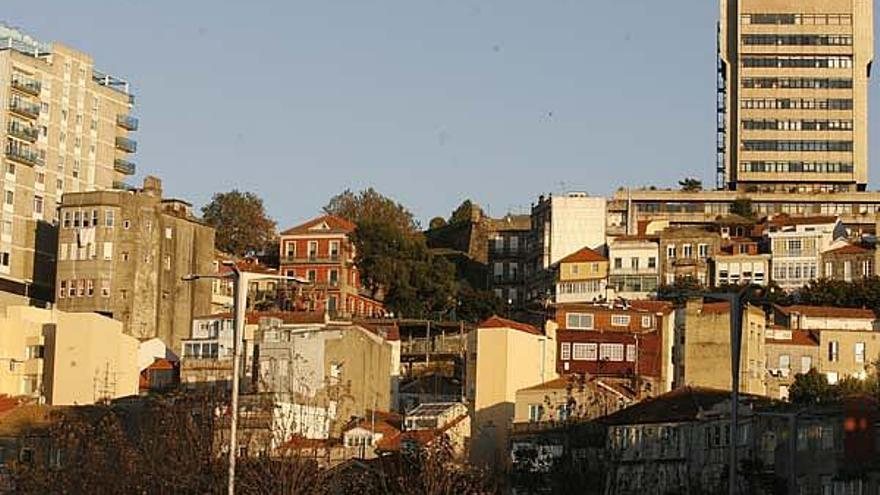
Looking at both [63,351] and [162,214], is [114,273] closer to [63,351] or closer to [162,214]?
[162,214]

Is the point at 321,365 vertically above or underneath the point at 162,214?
underneath

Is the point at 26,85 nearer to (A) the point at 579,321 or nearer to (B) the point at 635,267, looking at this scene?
(B) the point at 635,267

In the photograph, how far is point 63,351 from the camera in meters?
113

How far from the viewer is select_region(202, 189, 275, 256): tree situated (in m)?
156

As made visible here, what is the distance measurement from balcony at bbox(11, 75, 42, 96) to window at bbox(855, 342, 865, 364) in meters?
63.4

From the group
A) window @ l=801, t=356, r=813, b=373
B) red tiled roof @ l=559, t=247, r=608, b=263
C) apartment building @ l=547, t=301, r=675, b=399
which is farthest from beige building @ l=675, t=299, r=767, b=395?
red tiled roof @ l=559, t=247, r=608, b=263

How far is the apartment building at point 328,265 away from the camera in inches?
5394

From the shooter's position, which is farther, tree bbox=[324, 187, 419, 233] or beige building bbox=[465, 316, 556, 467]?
tree bbox=[324, 187, 419, 233]

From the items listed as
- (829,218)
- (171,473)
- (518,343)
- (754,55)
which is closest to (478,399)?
(518,343)

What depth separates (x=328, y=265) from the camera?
139 metres

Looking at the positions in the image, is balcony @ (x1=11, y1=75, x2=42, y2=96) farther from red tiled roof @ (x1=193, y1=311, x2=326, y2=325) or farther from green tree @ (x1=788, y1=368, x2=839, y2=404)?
green tree @ (x1=788, y1=368, x2=839, y2=404)

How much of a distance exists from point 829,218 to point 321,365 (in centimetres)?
5343

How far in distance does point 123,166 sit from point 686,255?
48083mm

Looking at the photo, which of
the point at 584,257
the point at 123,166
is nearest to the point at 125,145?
the point at 123,166
